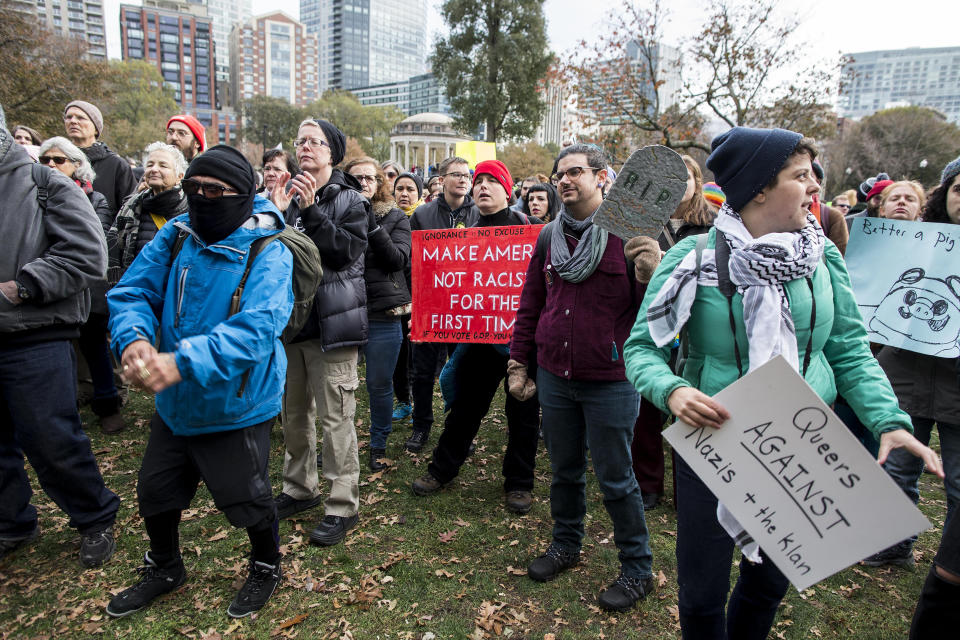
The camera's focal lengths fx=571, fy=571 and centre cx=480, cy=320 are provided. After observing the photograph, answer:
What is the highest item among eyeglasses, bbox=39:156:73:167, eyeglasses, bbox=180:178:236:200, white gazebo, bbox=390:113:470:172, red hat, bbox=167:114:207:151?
white gazebo, bbox=390:113:470:172

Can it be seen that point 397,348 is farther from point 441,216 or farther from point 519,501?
point 519,501

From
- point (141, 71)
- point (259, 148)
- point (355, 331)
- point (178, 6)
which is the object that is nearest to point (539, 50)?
point (355, 331)

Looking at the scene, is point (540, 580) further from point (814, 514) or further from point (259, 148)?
point (259, 148)

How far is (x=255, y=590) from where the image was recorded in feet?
10.2

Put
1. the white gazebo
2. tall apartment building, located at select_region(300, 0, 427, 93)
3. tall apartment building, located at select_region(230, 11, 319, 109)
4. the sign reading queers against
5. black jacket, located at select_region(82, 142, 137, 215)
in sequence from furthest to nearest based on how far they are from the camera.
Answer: tall apartment building, located at select_region(300, 0, 427, 93) < tall apartment building, located at select_region(230, 11, 319, 109) < the white gazebo < black jacket, located at select_region(82, 142, 137, 215) < the sign reading queers against

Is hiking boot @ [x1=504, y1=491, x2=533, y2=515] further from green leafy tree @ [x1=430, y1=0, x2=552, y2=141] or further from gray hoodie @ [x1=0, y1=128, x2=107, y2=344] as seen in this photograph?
green leafy tree @ [x1=430, y1=0, x2=552, y2=141]

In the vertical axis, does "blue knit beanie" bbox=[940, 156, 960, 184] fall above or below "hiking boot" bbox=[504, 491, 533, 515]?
above

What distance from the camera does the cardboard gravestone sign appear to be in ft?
8.57

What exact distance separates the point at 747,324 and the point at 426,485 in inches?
124

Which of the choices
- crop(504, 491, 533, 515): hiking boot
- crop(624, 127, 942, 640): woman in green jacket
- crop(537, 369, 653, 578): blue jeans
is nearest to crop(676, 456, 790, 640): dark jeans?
crop(624, 127, 942, 640): woman in green jacket

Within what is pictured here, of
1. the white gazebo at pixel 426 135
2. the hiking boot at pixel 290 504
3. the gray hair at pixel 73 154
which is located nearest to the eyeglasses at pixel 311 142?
the gray hair at pixel 73 154

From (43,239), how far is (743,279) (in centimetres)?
369

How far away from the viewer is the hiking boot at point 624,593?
10.4 ft

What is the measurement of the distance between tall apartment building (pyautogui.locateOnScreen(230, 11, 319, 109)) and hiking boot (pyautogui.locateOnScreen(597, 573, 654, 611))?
169661 millimetres
